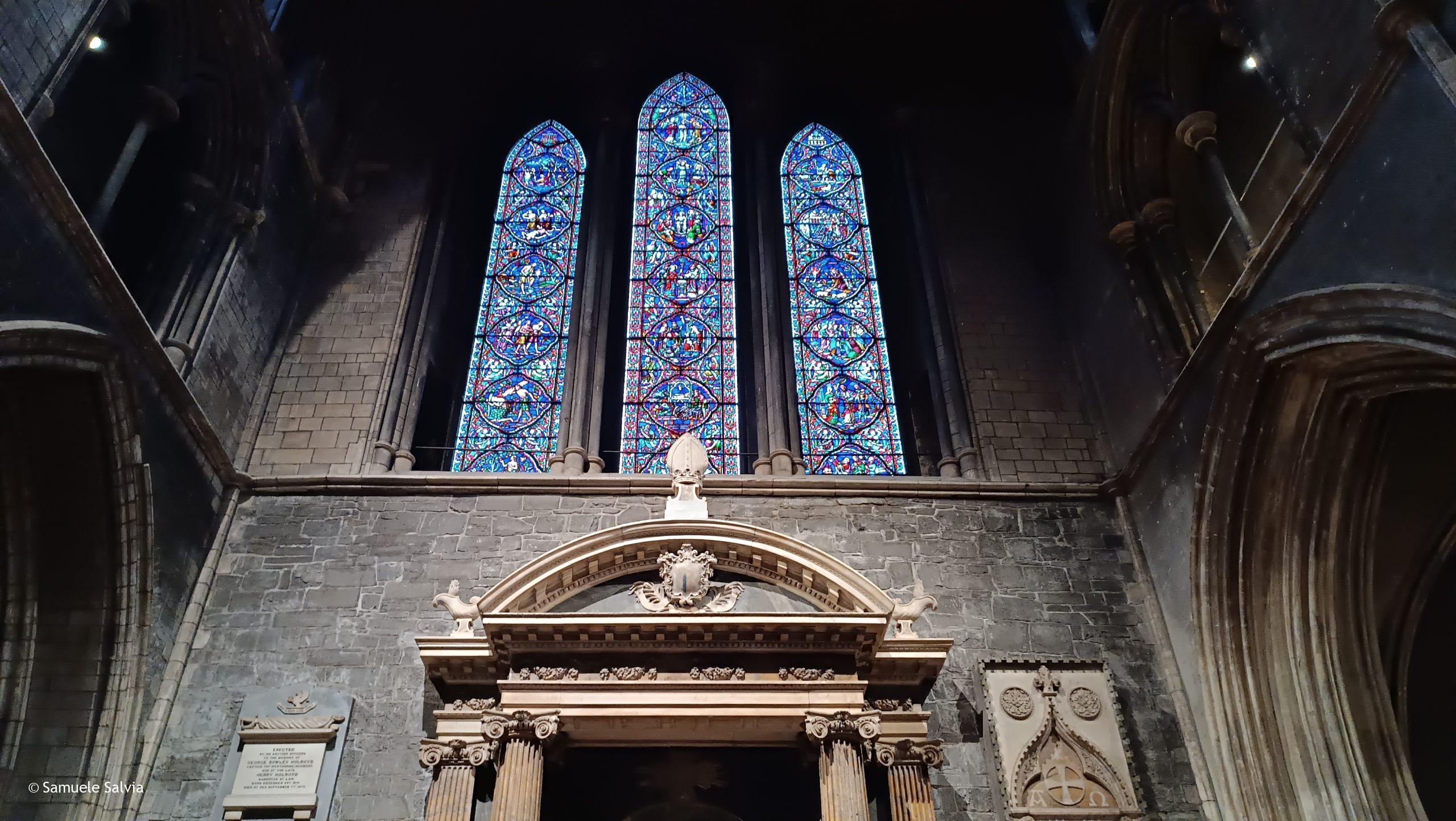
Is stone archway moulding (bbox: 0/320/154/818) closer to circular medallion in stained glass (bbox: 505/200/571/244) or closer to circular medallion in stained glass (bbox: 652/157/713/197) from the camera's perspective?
circular medallion in stained glass (bbox: 505/200/571/244)

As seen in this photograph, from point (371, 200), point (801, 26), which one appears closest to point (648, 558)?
point (371, 200)

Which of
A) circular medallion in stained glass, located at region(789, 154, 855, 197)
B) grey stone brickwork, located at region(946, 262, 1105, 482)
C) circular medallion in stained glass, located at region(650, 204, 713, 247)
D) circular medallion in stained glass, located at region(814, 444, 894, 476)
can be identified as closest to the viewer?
grey stone brickwork, located at region(946, 262, 1105, 482)

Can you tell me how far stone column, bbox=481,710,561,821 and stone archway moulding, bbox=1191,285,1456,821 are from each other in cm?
413

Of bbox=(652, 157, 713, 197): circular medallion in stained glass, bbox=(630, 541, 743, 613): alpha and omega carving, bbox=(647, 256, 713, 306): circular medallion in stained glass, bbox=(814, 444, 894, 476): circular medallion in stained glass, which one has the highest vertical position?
bbox=(652, 157, 713, 197): circular medallion in stained glass

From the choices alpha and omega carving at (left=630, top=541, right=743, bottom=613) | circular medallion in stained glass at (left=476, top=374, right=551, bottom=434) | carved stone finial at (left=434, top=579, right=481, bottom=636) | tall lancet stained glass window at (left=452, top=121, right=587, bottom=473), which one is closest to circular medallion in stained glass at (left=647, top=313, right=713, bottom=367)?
tall lancet stained glass window at (left=452, top=121, right=587, bottom=473)

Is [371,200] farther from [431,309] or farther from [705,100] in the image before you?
[705,100]

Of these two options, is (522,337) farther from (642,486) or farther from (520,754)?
(520,754)

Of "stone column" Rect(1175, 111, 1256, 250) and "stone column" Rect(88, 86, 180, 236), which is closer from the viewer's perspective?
"stone column" Rect(88, 86, 180, 236)

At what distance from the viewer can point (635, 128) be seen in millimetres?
11508

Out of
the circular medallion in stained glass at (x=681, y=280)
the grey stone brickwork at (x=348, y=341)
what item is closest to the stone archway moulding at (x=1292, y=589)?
the circular medallion in stained glass at (x=681, y=280)

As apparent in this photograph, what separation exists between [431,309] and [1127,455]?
601cm

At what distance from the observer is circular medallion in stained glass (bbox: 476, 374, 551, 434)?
908cm

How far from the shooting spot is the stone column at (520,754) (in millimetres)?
5895

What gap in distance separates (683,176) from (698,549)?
519 centimetres
